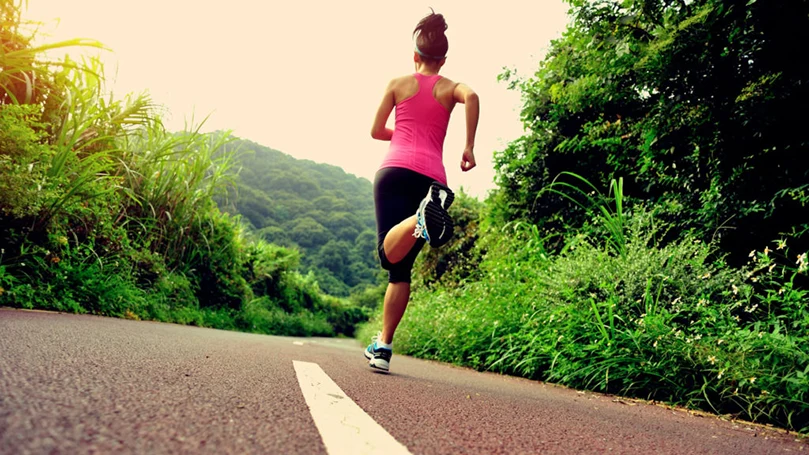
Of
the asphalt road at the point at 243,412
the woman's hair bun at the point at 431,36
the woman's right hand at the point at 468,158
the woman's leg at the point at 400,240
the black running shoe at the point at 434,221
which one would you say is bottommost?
the asphalt road at the point at 243,412

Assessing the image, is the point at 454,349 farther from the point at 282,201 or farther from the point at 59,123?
the point at 282,201

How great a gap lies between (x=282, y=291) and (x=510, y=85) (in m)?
11.5

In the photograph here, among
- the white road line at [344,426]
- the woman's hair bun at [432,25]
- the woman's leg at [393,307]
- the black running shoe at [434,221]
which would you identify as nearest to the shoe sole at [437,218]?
the black running shoe at [434,221]

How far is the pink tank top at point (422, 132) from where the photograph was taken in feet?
10.5

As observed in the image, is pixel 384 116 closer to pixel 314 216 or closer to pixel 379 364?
pixel 379 364

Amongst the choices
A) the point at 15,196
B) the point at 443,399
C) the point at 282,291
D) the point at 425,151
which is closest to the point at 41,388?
the point at 443,399

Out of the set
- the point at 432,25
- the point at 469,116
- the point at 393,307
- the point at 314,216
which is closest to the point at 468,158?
the point at 469,116

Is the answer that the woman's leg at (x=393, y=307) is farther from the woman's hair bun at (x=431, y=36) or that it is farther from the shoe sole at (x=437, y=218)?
the woman's hair bun at (x=431, y=36)

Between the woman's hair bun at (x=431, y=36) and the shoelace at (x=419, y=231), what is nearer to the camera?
the shoelace at (x=419, y=231)

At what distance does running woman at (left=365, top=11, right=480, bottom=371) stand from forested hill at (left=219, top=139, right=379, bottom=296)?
1355 inches

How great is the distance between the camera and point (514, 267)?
576 cm

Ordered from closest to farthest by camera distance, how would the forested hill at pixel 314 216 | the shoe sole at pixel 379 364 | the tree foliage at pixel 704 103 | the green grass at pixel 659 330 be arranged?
1. the green grass at pixel 659 330
2. the shoe sole at pixel 379 364
3. the tree foliage at pixel 704 103
4. the forested hill at pixel 314 216

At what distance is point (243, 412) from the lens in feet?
4.49

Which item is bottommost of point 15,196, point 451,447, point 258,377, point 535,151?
point 258,377
